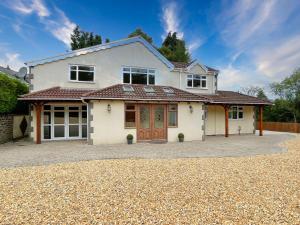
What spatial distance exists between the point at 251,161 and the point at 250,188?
145 inches

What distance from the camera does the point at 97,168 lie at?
24.5 ft

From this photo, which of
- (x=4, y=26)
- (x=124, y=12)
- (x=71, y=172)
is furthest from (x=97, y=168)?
(x=4, y=26)

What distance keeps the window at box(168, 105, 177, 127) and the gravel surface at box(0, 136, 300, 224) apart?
6.77 meters

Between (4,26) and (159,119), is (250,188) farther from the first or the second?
(4,26)

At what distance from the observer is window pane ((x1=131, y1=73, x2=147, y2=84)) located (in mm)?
16875

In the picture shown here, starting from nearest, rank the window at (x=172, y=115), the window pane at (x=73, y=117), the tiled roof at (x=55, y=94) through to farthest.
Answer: the tiled roof at (x=55, y=94) → the window at (x=172, y=115) → the window pane at (x=73, y=117)

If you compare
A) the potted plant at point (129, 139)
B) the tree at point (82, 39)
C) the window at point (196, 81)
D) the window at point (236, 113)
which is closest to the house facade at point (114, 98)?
the potted plant at point (129, 139)

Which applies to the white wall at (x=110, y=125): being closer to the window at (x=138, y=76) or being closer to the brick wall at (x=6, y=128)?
the window at (x=138, y=76)

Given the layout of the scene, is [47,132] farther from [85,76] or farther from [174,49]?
[174,49]

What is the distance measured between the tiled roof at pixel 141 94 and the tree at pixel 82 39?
25.2m

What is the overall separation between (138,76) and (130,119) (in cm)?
481

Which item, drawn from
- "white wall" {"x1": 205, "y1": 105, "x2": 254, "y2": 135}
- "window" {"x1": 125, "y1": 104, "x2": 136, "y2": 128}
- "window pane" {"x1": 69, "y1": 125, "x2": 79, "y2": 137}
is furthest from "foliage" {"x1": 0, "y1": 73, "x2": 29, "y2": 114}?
"white wall" {"x1": 205, "y1": 105, "x2": 254, "y2": 135}

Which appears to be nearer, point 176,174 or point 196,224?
point 196,224

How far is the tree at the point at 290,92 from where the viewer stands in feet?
94.6
